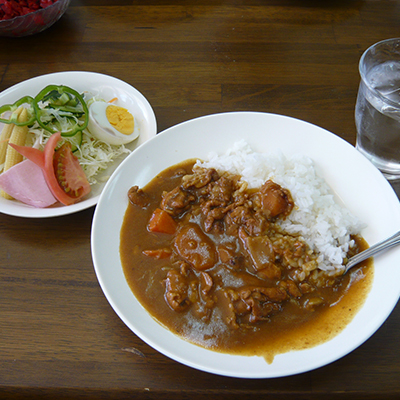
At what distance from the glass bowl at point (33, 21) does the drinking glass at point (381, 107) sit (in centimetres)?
257

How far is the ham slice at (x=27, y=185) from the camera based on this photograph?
2.21 m

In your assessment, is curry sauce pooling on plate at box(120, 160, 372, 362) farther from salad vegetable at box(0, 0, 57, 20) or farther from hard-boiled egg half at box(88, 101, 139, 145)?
salad vegetable at box(0, 0, 57, 20)

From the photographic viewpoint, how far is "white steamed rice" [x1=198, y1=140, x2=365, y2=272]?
1.93 meters

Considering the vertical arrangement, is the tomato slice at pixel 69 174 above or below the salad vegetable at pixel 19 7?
below

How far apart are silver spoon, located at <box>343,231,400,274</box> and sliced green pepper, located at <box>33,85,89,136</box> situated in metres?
1.90

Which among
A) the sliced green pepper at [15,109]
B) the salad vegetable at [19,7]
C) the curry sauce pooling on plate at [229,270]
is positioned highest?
the salad vegetable at [19,7]

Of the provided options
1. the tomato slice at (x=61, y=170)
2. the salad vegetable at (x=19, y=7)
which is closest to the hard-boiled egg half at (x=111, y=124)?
the tomato slice at (x=61, y=170)

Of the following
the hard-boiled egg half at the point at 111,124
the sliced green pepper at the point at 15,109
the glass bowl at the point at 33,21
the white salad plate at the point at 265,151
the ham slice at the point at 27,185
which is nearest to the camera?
the white salad plate at the point at 265,151

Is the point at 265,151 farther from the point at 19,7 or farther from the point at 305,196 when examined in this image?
the point at 19,7

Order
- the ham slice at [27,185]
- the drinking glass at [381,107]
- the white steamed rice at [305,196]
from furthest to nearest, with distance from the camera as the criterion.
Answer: the ham slice at [27,185] < the drinking glass at [381,107] < the white steamed rice at [305,196]

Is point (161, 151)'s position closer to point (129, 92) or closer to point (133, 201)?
point (133, 201)

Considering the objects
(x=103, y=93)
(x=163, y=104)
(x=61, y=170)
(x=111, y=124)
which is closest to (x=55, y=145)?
(x=61, y=170)

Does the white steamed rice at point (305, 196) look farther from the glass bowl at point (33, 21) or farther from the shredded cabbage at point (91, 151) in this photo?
the glass bowl at point (33, 21)

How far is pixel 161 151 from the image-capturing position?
7.43 ft
